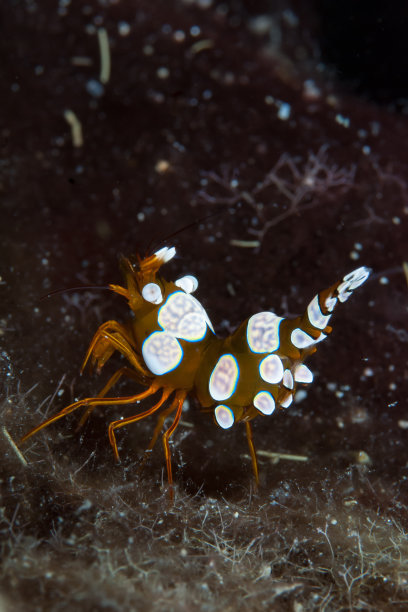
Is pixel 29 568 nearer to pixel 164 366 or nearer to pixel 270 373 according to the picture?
pixel 164 366

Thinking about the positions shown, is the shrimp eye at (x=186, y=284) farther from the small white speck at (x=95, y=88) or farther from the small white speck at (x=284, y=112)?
the small white speck at (x=95, y=88)

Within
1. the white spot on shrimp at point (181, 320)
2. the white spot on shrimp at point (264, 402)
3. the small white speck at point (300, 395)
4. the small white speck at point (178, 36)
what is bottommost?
the small white speck at point (300, 395)

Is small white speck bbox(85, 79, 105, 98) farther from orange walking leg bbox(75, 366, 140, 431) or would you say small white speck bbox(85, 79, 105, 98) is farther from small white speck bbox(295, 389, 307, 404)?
small white speck bbox(295, 389, 307, 404)

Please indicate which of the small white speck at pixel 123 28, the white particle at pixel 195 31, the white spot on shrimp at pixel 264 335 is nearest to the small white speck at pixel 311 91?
the white particle at pixel 195 31

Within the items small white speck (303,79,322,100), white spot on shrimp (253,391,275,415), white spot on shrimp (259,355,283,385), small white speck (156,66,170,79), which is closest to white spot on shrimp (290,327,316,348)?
white spot on shrimp (259,355,283,385)

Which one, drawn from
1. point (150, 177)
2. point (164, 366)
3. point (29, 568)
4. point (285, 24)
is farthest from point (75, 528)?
point (285, 24)

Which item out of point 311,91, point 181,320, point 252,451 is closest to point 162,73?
point 311,91

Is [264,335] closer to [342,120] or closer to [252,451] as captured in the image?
[252,451]
